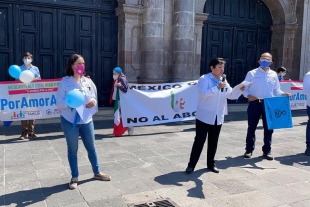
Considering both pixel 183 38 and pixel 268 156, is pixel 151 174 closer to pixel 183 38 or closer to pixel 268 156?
pixel 268 156

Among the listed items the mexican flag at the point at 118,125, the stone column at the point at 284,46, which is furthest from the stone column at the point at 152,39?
the stone column at the point at 284,46

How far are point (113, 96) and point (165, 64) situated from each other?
3821 millimetres

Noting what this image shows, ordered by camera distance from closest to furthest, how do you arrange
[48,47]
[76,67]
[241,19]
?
1. [76,67]
2. [48,47]
3. [241,19]

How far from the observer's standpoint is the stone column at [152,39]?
1045 centimetres

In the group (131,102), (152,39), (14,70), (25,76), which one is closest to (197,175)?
(131,102)

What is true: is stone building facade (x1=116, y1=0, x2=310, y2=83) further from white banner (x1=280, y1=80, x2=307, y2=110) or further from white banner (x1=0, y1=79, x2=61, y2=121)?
white banner (x1=0, y1=79, x2=61, y2=121)

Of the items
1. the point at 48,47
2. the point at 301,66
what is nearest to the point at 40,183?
the point at 48,47

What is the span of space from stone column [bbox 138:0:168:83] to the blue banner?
5.34 metres

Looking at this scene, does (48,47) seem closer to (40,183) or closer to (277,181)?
(40,183)

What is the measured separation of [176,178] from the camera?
15.6 ft

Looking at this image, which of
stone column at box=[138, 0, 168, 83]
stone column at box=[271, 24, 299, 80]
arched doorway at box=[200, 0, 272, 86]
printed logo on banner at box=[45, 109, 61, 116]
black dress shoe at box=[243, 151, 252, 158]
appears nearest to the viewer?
black dress shoe at box=[243, 151, 252, 158]

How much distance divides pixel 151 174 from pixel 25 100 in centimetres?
423

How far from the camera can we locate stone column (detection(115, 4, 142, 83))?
10.5 metres

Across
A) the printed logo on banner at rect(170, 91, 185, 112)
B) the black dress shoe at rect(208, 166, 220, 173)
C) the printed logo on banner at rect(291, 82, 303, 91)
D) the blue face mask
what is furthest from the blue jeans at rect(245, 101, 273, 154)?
the printed logo on banner at rect(291, 82, 303, 91)
